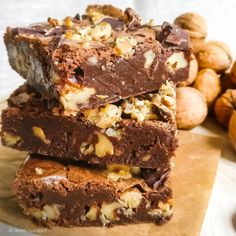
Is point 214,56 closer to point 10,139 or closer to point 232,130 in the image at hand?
point 232,130

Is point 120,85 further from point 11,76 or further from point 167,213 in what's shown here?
point 11,76

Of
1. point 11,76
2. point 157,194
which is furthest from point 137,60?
point 11,76

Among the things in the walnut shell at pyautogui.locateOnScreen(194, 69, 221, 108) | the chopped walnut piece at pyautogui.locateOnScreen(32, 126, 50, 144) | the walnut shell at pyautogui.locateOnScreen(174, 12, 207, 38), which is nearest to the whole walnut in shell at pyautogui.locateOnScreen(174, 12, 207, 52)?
the walnut shell at pyautogui.locateOnScreen(174, 12, 207, 38)

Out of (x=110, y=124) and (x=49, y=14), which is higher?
(x=110, y=124)

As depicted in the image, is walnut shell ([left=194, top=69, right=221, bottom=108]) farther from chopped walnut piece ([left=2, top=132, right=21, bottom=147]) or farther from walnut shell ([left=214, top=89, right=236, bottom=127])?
chopped walnut piece ([left=2, top=132, right=21, bottom=147])

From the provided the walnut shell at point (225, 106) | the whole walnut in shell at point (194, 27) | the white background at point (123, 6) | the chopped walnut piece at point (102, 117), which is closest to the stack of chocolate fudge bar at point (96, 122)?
the chopped walnut piece at point (102, 117)

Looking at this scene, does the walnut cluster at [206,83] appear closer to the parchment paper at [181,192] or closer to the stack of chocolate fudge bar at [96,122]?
the parchment paper at [181,192]
